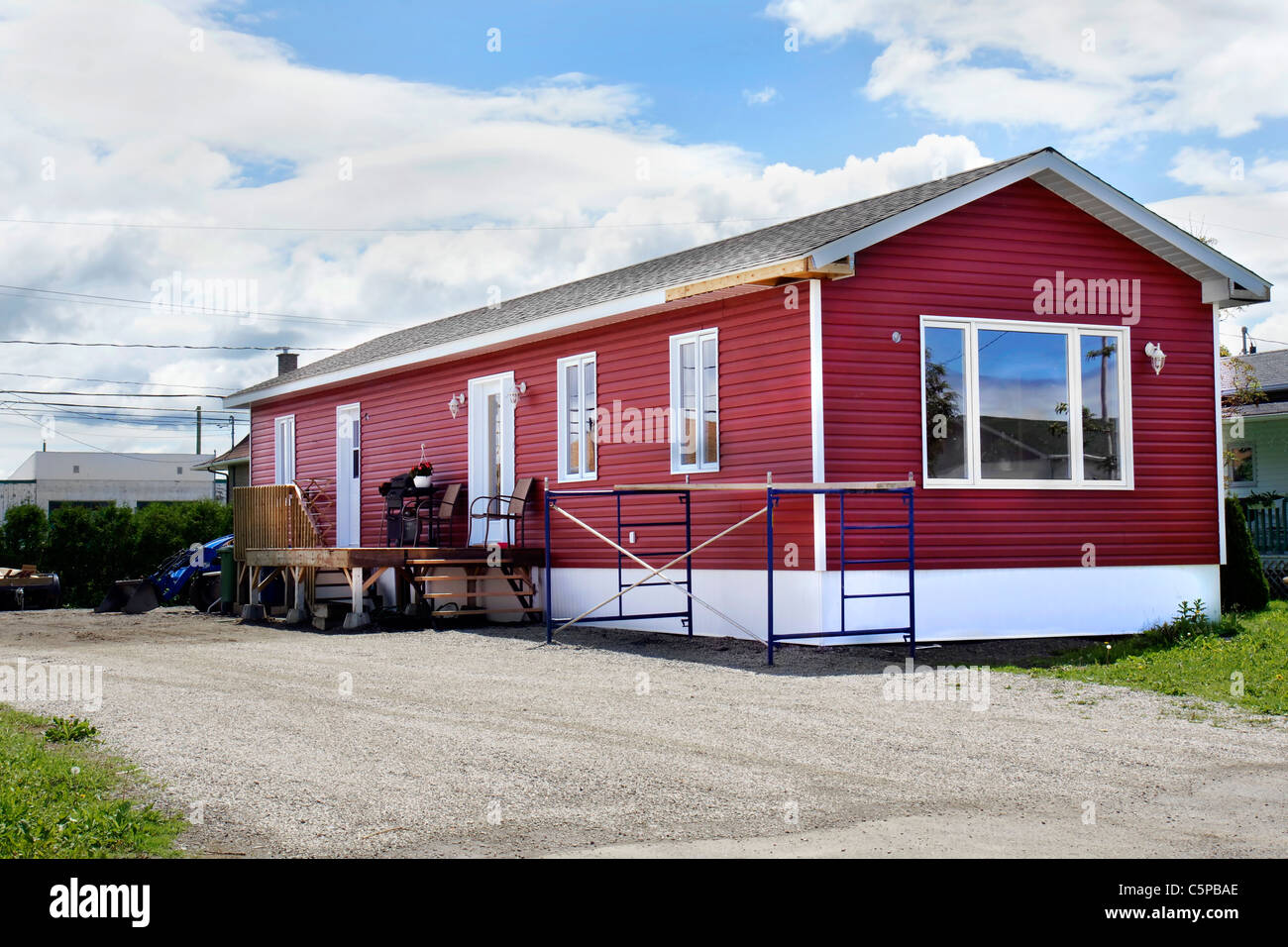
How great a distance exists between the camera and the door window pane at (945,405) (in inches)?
506

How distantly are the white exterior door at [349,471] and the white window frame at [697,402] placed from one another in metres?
8.42

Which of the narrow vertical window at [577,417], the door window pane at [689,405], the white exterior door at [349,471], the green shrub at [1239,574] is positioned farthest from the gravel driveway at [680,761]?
the white exterior door at [349,471]

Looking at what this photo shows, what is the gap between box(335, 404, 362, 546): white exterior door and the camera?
21.1 m

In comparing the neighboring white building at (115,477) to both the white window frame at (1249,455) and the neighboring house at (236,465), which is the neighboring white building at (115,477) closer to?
the neighboring house at (236,465)

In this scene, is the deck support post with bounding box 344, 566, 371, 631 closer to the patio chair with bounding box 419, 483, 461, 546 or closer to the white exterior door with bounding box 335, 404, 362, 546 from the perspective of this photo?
the patio chair with bounding box 419, 483, 461, 546

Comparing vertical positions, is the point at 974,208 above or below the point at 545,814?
above

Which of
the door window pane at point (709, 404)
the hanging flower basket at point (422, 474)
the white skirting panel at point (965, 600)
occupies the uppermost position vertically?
the door window pane at point (709, 404)

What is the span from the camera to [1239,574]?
1568cm

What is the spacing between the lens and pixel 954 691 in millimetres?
9695

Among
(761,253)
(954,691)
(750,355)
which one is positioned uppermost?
(761,253)

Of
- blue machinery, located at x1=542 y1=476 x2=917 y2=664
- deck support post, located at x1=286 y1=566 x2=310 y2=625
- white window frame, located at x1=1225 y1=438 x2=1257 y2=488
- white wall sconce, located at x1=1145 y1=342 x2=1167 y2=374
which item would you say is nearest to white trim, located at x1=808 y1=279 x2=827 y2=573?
blue machinery, located at x1=542 y1=476 x2=917 y2=664
